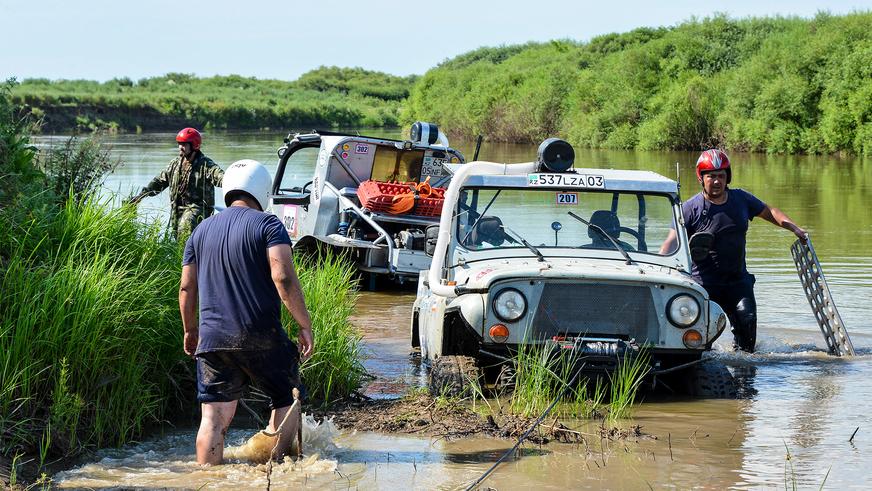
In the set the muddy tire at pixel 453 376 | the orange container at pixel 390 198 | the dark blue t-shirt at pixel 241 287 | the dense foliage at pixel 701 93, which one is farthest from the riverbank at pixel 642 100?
the dark blue t-shirt at pixel 241 287

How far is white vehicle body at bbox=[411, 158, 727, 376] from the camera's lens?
292 inches

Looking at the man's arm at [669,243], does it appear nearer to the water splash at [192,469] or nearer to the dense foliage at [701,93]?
the water splash at [192,469]

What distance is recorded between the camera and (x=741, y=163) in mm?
40562

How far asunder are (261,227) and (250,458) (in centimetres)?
130

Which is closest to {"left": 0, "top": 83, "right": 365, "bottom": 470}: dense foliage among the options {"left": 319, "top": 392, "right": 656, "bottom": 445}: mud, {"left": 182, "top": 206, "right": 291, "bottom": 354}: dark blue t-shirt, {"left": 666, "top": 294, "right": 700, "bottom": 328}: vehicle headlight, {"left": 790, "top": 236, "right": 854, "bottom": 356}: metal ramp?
{"left": 319, "top": 392, "right": 656, "bottom": 445}: mud

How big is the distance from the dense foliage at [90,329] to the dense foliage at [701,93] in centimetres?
3737

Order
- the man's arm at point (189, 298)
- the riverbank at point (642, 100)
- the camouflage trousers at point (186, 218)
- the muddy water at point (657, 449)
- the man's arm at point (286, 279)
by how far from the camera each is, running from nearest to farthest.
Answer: the man's arm at point (286, 279) < the man's arm at point (189, 298) < the muddy water at point (657, 449) < the camouflage trousers at point (186, 218) < the riverbank at point (642, 100)

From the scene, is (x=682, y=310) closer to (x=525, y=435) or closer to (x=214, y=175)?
(x=525, y=435)

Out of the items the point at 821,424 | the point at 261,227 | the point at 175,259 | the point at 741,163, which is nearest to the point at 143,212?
the point at 175,259

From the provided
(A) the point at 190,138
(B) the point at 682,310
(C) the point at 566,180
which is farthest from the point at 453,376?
(A) the point at 190,138

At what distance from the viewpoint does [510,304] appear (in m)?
7.40

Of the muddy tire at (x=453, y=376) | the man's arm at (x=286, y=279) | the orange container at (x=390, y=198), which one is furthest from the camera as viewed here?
the orange container at (x=390, y=198)

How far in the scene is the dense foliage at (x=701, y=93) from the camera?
1743 inches

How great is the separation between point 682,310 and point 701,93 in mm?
46621
